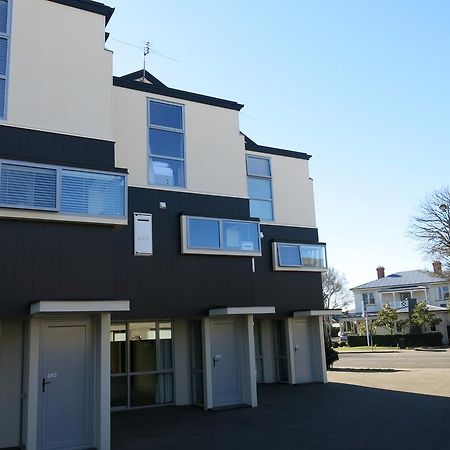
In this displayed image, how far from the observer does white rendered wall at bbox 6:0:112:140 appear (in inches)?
358

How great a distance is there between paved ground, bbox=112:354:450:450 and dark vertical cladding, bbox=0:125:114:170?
5111mm

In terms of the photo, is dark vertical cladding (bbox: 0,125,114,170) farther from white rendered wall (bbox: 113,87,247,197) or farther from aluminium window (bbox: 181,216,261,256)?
aluminium window (bbox: 181,216,261,256)

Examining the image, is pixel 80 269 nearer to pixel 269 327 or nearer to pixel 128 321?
pixel 128 321

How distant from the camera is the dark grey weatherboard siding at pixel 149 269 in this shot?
842cm

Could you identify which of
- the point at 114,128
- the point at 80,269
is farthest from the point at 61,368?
the point at 114,128

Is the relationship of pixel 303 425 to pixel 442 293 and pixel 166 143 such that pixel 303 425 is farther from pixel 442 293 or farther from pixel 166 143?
pixel 442 293

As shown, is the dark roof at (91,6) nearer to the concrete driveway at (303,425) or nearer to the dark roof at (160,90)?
the dark roof at (160,90)

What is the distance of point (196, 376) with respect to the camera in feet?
41.5

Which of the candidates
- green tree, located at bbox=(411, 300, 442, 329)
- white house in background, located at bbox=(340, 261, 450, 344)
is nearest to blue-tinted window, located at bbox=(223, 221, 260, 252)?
green tree, located at bbox=(411, 300, 442, 329)

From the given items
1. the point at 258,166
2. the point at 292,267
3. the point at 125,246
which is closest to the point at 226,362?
the point at 125,246

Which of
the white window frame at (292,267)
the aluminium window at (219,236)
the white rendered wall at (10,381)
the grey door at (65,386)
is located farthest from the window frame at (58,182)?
the white window frame at (292,267)

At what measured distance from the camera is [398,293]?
177 feet

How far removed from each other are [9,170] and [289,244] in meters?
9.41

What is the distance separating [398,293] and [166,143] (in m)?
47.4
